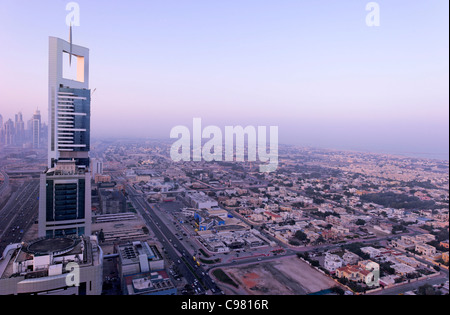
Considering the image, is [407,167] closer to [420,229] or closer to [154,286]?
[420,229]

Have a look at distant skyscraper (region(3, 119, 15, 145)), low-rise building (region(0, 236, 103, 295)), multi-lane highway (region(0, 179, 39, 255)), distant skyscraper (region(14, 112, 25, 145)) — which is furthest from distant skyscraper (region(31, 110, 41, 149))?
low-rise building (region(0, 236, 103, 295))

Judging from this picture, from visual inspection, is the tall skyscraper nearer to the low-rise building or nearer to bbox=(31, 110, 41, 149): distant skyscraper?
the low-rise building

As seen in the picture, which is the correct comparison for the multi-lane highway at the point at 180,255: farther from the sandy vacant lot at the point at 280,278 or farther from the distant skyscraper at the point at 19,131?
the distant skyscraper at the point at 19,131

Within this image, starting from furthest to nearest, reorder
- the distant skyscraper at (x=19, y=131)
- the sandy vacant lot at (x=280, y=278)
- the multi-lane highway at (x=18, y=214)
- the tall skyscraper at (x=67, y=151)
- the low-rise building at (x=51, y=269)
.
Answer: the distant skyscraper at (x=19, y=131) → the multi-lane highway at (x=18, y=214) → the tall skyscraper at (x=67, y=151) → the sandy vacant lot at (x=280, y=278) → the low-rise building at (x=51, y=269)

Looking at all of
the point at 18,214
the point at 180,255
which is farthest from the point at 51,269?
the point at 18,214

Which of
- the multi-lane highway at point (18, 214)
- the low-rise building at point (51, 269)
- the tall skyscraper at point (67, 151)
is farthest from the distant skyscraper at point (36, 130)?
the low-rise building at point (51, 269)
